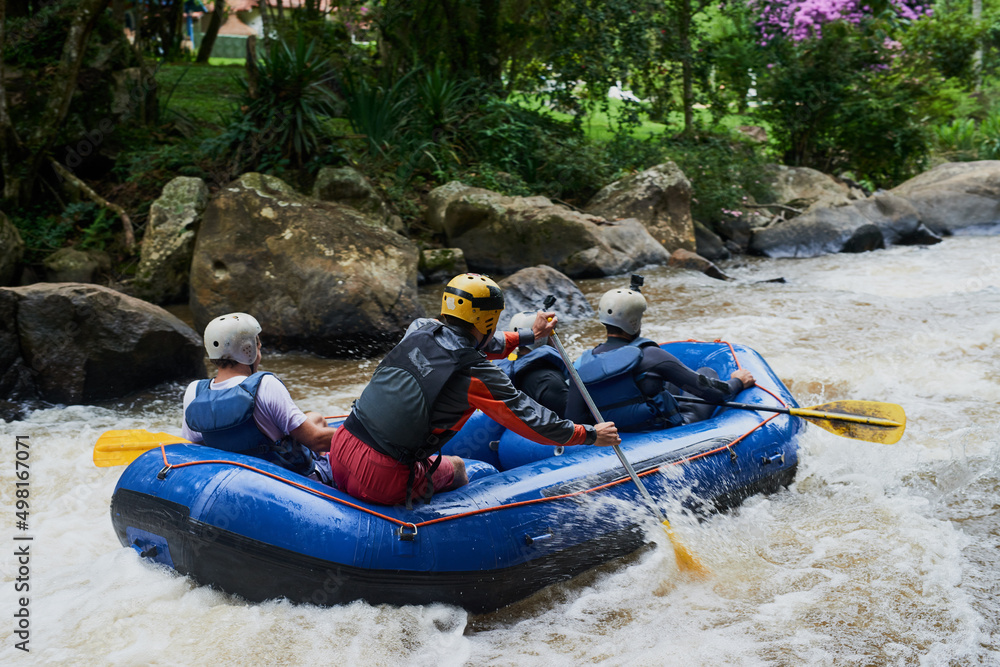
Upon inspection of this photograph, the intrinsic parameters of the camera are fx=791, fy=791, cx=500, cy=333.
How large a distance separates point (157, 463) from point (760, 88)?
42.8ft

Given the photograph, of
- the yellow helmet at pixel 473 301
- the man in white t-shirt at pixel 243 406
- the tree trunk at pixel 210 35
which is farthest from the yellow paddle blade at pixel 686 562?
the tree trunk at pixel 210 35

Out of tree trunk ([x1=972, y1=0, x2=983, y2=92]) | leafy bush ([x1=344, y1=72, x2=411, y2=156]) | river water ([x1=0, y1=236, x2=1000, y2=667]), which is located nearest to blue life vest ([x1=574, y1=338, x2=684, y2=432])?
river water ([x1=0, y1=236, x2=1000, y2=667])

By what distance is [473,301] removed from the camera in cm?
280

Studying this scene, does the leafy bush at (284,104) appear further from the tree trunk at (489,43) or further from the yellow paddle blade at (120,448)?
the yellow paddle blade at (120,448)

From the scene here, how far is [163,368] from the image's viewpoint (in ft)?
18.7

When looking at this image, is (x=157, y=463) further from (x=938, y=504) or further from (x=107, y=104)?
(x=107, y=104)

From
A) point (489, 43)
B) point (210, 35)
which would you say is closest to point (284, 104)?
point (489, 43)

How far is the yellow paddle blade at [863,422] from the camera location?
3.99 metres

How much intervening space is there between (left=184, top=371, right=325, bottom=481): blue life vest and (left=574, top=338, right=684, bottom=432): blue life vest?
1342mm

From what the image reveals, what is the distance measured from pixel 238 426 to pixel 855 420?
116 inches

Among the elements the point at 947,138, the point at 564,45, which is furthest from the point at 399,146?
the point at 947,138

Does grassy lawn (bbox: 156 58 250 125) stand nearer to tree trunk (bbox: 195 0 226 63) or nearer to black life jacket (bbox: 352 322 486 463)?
tree trunk (bbox: 195 0 226 63)

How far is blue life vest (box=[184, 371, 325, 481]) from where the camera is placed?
291cm

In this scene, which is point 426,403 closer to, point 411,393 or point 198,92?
point 411,393
